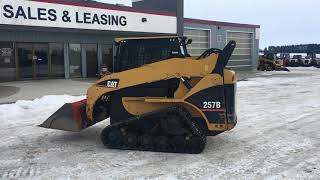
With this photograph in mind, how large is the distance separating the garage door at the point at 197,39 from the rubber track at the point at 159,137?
2541cm

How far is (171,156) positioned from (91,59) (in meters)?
18.9

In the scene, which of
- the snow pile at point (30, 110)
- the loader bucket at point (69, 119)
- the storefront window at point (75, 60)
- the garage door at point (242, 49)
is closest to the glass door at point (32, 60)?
the storefront window at point (75, 60)

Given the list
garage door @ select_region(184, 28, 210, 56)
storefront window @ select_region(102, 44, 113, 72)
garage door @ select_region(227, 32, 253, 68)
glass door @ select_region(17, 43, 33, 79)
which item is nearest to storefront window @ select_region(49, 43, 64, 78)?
glass door @ select_region(17, 43, 33, 79)

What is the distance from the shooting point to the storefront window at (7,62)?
21.4m

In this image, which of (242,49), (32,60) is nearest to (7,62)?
(32,60)

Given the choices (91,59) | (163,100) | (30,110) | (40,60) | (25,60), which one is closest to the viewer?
(163,100)

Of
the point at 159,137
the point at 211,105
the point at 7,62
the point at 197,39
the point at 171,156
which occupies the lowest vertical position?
the point at 171,156

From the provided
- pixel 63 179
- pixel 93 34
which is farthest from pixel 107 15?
pixel 63 179

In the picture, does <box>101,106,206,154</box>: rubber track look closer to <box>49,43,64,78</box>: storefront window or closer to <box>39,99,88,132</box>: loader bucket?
<box>39,99,88,132</box>: loader bucket

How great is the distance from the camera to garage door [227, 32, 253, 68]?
38.2 metres

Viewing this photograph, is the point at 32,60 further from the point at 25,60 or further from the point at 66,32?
the point at 66,32

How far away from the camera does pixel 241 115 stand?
11945mm

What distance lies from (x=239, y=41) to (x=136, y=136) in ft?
108

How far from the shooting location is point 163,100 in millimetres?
7883
